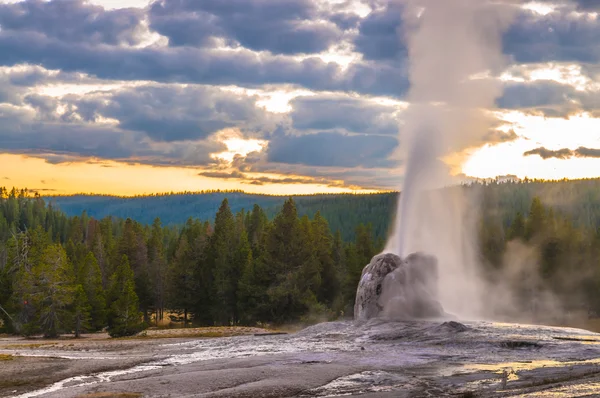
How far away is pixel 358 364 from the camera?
3169 cm

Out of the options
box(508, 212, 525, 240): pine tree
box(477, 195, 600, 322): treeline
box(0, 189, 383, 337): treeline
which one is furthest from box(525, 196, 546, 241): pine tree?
box(0, 189, 383, 337): treeline

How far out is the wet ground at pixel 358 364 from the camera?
26406 mm

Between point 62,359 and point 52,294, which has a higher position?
point 52,294

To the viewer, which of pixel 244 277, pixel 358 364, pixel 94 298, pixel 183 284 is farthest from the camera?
→ pixel 183 284

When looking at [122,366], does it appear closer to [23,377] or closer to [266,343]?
[23,377]

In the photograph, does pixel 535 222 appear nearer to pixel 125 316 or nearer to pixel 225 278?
pixel 225 278

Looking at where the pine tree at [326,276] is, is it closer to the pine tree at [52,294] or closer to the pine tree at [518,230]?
the pine tree at [518,230]

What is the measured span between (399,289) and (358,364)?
13.8 m

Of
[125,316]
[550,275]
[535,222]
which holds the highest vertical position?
[535,222]

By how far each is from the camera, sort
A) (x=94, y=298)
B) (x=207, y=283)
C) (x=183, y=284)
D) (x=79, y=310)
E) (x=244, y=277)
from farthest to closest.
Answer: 1. (x=183, y=284)
2. (x=207, y=283)
3. (x=244, y=277)
4. (x=94, y=298)
5. (x=79, y=310)

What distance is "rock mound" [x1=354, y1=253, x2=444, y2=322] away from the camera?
44250mm

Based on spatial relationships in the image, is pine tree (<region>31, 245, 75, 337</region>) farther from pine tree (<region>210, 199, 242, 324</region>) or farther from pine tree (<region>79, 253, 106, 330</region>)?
pine tree (<region>210, 199, 242, 324</region>)

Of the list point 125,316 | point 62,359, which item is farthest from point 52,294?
point 62,359

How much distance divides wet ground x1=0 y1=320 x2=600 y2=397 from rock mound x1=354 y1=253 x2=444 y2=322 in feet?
5.99
